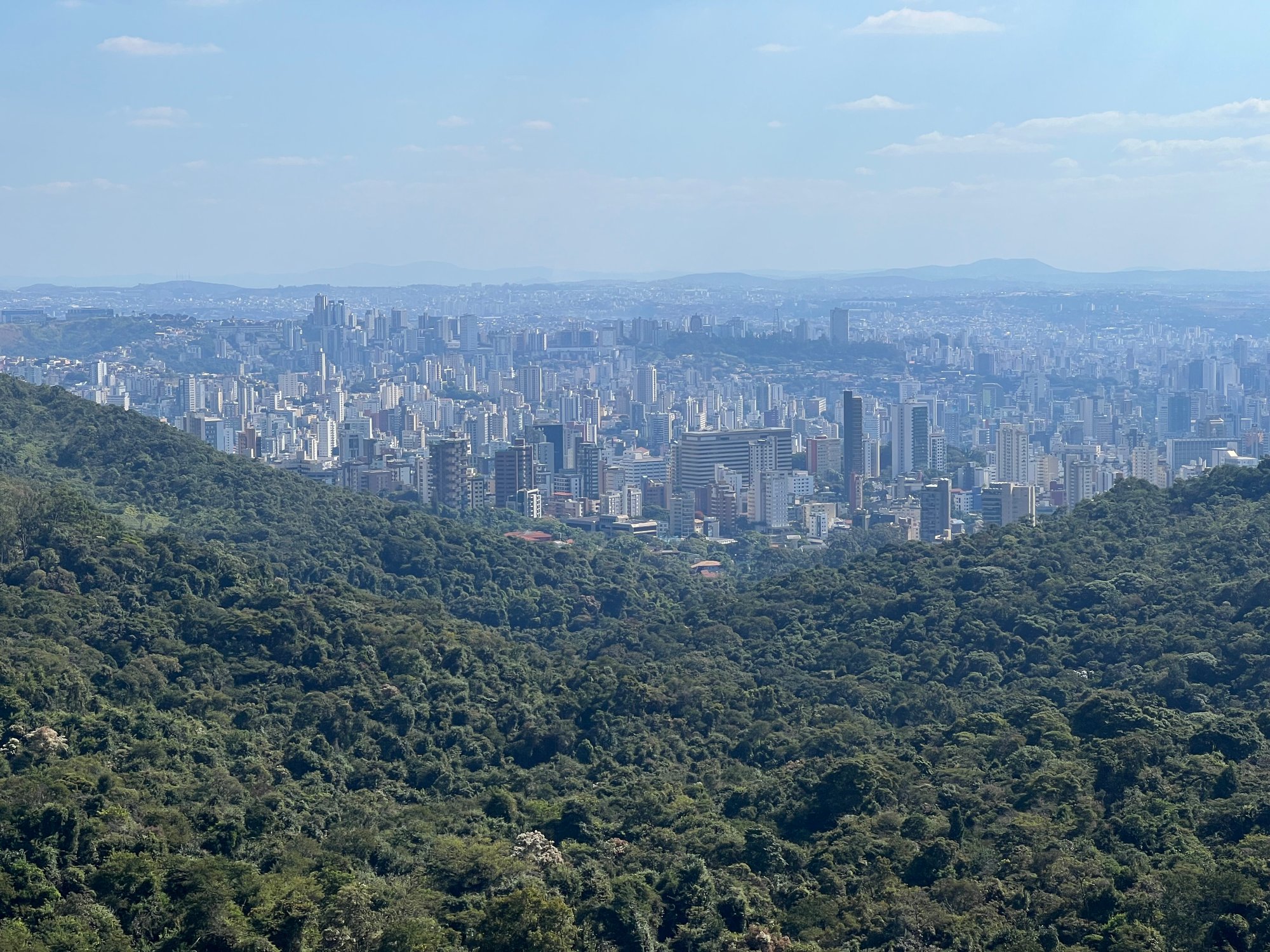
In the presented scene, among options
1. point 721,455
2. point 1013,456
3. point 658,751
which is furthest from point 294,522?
point 1013,456

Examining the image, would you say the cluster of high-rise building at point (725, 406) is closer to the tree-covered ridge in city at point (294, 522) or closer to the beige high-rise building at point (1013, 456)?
the beige high-rise building at point (1013, 456)

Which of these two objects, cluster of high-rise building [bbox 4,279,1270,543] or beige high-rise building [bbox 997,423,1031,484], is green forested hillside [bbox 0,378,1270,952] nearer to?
cluster of high-rise building [bbox 4,279,1270,543]

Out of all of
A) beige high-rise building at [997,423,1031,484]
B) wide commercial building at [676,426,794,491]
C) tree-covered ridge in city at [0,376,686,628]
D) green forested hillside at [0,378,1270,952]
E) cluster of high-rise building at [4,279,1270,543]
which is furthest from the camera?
beige high-rise building at [997,423,1031,484]

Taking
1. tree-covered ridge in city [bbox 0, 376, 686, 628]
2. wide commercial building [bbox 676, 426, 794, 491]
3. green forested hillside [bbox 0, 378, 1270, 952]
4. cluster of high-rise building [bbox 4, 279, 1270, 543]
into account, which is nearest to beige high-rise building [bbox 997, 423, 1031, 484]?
cluster of high-rise building [bbox 4, 279, 1270, 543]

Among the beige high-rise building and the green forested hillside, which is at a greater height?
the green forested hillside

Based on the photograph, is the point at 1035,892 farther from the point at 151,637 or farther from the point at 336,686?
the point at 151,637


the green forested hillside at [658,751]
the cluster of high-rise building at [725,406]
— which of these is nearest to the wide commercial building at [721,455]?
the cluster of high-rise building at [725,406]

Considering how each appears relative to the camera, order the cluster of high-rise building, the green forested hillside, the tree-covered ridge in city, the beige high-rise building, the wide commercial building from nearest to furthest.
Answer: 1. the green forested hillside
2. the tree-covered ridge in city
3. the cluster of high-rise building
4. the wide commercial building
5. the beige high-rise building

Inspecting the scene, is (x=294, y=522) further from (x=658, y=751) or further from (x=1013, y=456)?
(x=1013, y=456)

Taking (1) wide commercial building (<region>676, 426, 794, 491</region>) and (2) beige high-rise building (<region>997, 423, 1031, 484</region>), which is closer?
(1) wide commercial building (<region>676, 426, 794, 491</region>)
